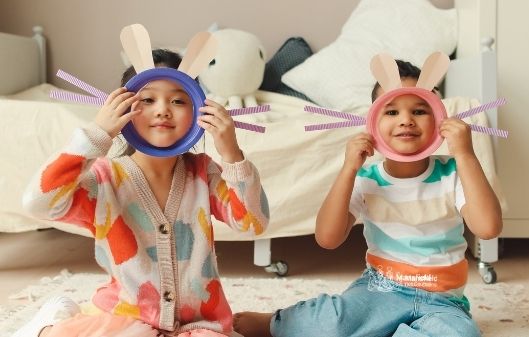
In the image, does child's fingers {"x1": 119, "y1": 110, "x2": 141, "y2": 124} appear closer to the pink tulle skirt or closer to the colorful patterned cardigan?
the colorful patterned cardigan

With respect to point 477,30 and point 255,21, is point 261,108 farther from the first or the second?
point 255,21

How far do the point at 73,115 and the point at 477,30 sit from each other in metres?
1.02

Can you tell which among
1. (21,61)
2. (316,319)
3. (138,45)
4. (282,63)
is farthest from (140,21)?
(316,319)

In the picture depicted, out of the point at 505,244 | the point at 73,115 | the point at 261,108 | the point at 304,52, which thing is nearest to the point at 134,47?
the point at 261,108

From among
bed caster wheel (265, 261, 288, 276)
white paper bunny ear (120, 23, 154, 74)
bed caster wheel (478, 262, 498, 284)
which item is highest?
white paper bunny ear (120, 23, 154, 74)

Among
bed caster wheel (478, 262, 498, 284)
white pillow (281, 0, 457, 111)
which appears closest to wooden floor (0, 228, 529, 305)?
bed caster wheel (478, 262, 498, 284)

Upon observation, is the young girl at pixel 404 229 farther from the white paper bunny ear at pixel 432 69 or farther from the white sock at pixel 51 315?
the white sock at pixel 51 315

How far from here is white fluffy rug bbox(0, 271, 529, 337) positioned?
1.16 metres

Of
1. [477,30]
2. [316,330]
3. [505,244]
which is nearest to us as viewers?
[316,330]

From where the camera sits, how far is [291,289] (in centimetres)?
140

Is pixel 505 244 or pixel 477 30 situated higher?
pixel 477 30

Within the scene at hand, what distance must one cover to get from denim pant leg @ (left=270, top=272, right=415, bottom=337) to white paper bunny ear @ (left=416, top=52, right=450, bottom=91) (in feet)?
1.12

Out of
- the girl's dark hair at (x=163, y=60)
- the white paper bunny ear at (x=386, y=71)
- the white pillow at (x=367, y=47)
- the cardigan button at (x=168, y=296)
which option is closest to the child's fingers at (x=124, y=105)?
the girl's dark hair at (x=163, y=60)

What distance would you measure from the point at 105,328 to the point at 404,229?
0.50 m
